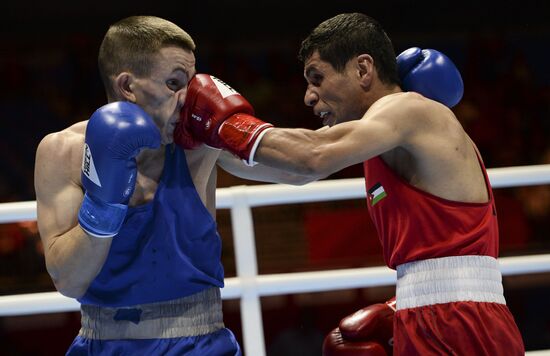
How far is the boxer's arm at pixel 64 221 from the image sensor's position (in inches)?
79.6

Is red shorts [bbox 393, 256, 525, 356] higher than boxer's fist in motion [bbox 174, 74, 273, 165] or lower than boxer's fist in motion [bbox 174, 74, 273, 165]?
lower

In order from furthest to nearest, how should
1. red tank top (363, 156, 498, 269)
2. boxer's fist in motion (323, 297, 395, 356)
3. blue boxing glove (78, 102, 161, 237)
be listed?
boxer's fist in motion (323, 297, 395, 356), red tank top (363, 156, 498, 269), blue boxing glove (78, 102, 161, 237)

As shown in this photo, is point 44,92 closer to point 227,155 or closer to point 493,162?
point 493,162

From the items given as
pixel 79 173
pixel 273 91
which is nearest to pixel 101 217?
pixel 79 173

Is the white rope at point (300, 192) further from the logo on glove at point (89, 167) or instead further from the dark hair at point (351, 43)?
the logo on glove at point (89, 167)

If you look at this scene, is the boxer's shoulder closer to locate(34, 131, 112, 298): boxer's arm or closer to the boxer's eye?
locate(34, 131, 112, 298): boxer's arm

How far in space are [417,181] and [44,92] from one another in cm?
620

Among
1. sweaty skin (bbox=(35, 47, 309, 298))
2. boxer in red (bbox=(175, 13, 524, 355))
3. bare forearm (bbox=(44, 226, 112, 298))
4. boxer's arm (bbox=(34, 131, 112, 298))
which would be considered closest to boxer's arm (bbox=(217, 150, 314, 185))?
sweaty skin (bbox=(35, 47, 309, 298))

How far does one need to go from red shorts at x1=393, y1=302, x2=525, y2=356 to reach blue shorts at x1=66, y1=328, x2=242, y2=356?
496mm

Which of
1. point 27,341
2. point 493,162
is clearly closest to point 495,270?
point 27,341

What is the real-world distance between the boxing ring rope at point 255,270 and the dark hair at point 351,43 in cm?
72

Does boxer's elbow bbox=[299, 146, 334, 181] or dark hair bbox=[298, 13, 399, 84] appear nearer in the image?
boxer's elbow bbox=[299, 146, 334, 181]

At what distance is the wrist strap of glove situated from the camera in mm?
1977

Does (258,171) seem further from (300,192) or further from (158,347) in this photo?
(158,347)
